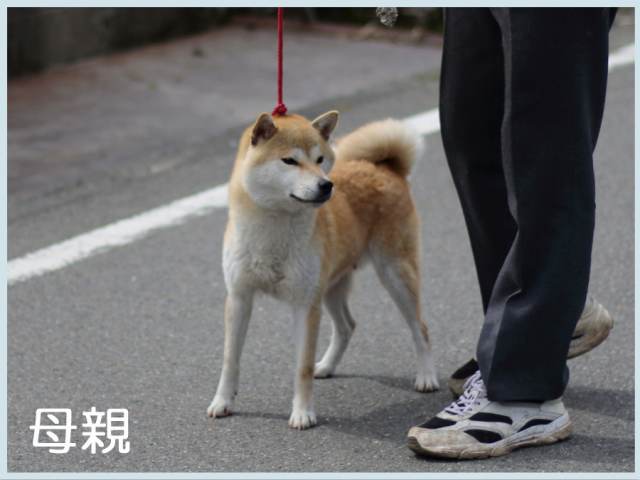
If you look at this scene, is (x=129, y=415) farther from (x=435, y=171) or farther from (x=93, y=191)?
(x=435, y=171)

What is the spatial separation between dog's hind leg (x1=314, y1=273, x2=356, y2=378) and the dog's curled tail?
1.30 ft

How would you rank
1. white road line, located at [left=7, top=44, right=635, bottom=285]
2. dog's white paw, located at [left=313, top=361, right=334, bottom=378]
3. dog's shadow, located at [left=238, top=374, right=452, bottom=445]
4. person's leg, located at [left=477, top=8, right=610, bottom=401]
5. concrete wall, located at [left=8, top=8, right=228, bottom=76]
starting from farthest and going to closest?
concrete wall, located at [left=8, top=8, right=228, bottom=76], white road line, located at [left=7, top=44, right=635, bottom=285], dog's white paw, located at [left=313, top=361, right=334, bottom=378], dog's shadow, located at [left=238, top=374, right=452, bottom=445], person's leg, located at [left=477, top=8, right=610, bottom=401]

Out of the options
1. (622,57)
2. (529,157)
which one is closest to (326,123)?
(529,157)

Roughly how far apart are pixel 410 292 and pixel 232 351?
63cm

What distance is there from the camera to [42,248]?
564 centimetres

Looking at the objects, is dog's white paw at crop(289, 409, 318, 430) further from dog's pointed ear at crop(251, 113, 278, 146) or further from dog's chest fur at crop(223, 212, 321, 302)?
dog's pointed ear at crop(251, 113, 278, 146)

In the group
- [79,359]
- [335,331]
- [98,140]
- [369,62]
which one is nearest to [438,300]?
[335,331]


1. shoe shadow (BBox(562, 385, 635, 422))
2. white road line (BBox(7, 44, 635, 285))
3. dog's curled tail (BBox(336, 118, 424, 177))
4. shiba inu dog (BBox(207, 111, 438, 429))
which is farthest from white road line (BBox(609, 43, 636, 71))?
shoe shadow (BBox(562, 385, 635, 422))

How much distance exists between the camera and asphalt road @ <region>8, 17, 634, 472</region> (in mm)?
3834

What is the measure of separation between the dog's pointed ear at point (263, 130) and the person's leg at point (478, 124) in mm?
509

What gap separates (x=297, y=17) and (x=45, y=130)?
287cm

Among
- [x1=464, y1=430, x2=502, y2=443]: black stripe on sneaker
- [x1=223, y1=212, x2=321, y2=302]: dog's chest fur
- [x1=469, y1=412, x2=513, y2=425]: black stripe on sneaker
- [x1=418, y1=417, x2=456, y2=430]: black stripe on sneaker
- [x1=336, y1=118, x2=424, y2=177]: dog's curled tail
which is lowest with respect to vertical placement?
[x1=464, y1=430, x2=502, y2=443]: black stripe on sneaker

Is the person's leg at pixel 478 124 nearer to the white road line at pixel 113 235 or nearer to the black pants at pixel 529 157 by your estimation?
the black pants at pixel 529 157

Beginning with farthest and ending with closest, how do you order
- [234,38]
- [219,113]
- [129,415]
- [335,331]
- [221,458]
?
[234,38] < [219,113] < [335,331] < [129,415] < [221,458]
